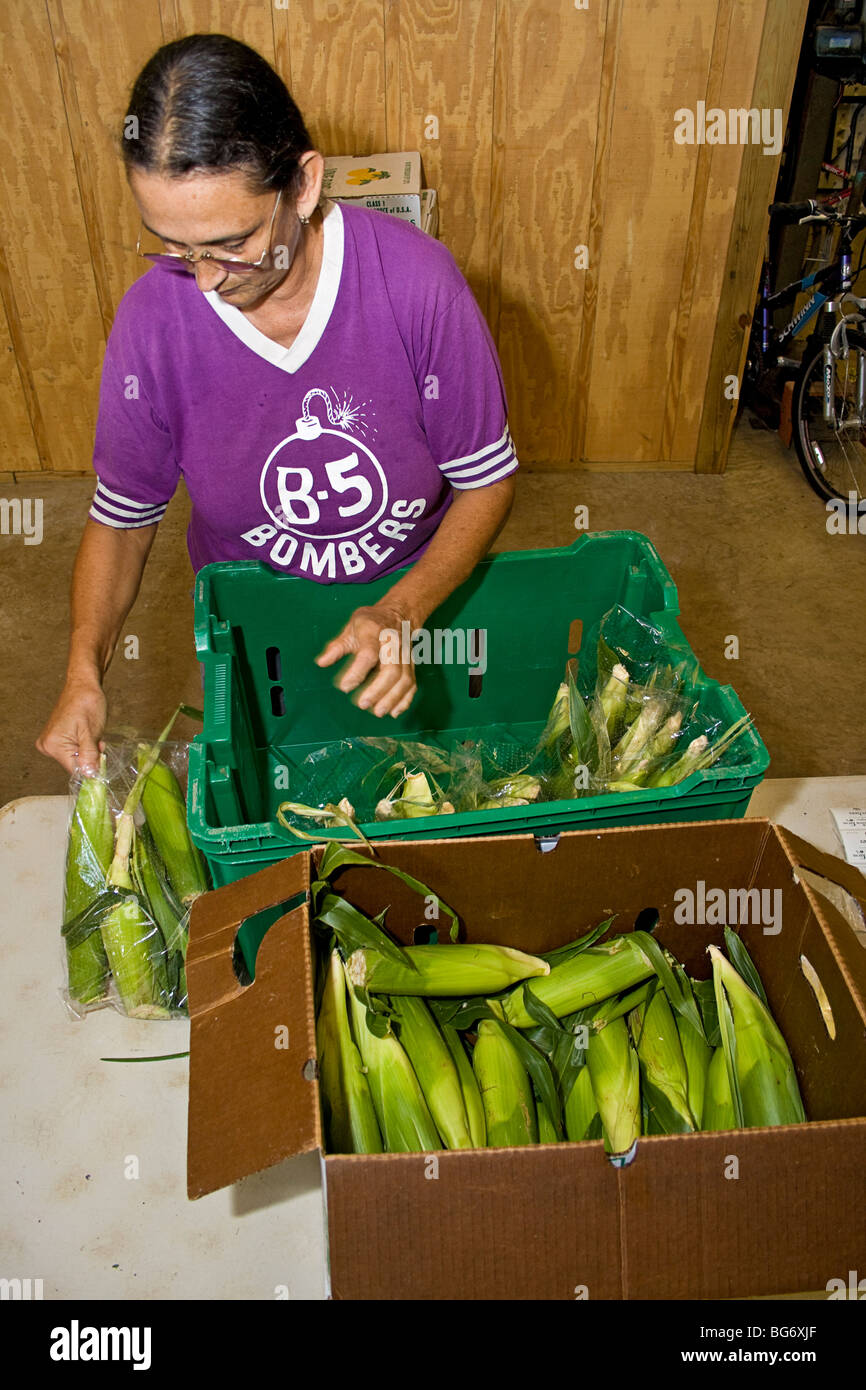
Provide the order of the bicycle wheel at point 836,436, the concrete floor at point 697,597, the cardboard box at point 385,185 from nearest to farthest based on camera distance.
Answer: the cardboard box at point 385,185 → the concrete floor at point 697,597 → the bicycle wheel at point 836,436

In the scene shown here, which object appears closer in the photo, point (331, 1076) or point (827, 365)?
point (331, 1076)

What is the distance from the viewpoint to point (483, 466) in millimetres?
1609

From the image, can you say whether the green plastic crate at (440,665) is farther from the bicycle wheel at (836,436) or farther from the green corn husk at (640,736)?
the bicycle wheel at (836,436)

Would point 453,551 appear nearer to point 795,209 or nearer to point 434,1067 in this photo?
point 434,1067

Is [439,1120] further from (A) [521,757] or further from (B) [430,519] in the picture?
(B) [430,519]

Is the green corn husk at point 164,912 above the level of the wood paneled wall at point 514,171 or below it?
below

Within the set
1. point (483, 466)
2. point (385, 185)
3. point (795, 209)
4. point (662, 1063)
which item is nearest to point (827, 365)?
point (795, 209)

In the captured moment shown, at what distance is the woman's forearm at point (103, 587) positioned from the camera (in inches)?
60.0

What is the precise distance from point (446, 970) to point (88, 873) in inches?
19.3

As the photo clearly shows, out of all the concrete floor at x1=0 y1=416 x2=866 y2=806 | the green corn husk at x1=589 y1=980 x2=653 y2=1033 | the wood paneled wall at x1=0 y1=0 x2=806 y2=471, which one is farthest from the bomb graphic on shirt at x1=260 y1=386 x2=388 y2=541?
the wood paneled wall at x1=0 y1=0 x2=806 y2=471

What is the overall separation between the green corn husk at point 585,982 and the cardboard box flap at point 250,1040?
323 millimetres

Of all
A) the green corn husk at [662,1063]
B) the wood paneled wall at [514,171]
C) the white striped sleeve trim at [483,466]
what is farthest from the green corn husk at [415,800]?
the wood paneled wall at [514,171]

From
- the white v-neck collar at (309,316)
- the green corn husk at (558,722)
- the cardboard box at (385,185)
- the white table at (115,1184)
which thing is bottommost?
the white table at (115,1184)

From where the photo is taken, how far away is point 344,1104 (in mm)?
1079
